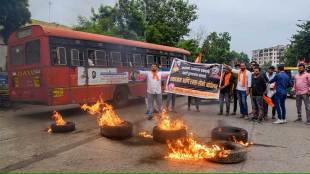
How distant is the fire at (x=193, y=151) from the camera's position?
621 cm

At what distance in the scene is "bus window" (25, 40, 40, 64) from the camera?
1142 centimetres

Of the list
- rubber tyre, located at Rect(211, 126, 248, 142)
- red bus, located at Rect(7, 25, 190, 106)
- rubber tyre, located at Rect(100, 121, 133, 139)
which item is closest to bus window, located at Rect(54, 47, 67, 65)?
red bus, located at Rect(7, 25, 190, 106)

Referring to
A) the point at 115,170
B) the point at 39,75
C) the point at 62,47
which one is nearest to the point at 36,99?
the point at 39,75

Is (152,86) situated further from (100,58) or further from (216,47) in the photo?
(216,47)

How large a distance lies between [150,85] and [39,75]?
3656 millimetres

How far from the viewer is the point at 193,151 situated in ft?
21.2

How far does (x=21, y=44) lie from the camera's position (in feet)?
40.0

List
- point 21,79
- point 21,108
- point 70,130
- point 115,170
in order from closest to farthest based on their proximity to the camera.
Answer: point 115,170, point 70,130, point 21,79, point 21,108

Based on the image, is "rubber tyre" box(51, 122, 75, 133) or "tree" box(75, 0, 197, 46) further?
"tree" box(75, 0, 197, 46)

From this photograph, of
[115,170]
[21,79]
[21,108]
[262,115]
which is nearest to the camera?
[115,170]

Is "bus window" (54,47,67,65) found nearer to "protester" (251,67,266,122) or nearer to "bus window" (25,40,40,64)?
"bus window" (25,40,40,64)

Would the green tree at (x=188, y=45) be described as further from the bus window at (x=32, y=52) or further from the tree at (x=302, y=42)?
the bus window at (x=32, y=52)

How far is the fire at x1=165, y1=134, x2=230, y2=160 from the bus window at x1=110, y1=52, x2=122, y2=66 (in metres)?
7.75

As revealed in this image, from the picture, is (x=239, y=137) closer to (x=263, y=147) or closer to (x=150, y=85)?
(x=263, y=147)
